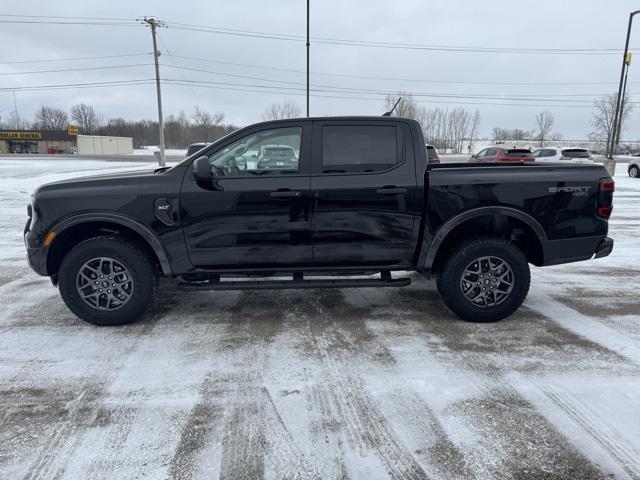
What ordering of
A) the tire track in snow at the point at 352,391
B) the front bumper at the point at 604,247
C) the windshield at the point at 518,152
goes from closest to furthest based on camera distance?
the tire track in snow at the point at 352,391 → the front bumper at the point at 604,247 → the windshield at the point at 518,152

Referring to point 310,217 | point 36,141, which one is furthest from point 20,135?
point 310,217

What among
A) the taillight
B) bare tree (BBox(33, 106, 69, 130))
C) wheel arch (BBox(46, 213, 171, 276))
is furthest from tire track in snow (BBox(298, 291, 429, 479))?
bare tree (BBox(33, 106, 69, 130))

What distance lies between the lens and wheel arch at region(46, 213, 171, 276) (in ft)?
13.8

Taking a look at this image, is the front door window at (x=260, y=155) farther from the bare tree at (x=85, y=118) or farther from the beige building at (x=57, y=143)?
the bare tree at (x=85, y=118)

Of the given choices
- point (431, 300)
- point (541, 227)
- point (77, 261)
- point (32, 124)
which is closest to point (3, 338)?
point (77, 261)

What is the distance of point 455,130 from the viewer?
3688 inches

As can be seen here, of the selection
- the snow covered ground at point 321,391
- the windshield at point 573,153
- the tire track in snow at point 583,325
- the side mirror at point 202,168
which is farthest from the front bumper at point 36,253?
the windshield at point 573,153

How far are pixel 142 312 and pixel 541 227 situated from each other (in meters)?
3.93

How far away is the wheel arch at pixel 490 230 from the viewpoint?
4.34 metres

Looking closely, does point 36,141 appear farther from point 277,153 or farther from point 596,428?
point 596,428

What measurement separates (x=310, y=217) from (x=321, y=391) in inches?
65.4

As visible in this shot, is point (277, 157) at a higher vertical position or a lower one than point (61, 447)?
higher

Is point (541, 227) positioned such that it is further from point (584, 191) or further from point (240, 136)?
point (240, 136)

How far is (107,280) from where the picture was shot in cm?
431
